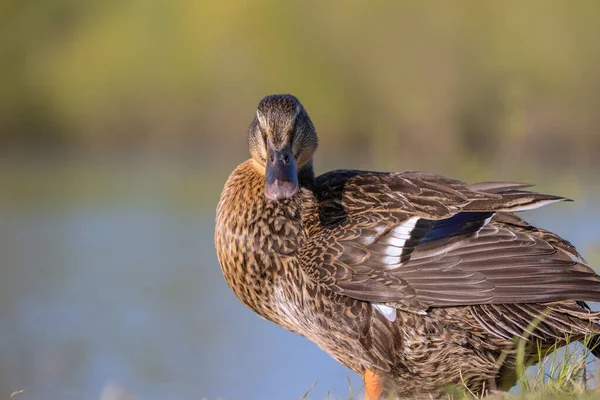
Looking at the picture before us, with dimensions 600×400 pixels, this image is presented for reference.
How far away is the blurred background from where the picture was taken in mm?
9836

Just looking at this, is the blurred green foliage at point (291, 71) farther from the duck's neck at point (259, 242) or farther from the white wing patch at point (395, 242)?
the white wing patch at point (395, 242)

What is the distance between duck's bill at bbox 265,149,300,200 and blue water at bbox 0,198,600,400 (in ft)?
10.9

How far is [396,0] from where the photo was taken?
55.1 ft

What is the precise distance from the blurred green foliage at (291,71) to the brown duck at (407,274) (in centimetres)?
664

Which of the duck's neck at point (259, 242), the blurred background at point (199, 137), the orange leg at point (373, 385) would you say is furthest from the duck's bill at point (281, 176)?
the blurred background at point (199, 137)

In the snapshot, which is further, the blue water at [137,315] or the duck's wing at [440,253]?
the blue water at [137,315]

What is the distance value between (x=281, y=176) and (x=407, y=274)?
0.74 meters

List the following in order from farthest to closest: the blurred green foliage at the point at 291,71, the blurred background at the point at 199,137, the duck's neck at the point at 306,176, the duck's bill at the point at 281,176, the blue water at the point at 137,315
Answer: the blurred green foliage at the point at 291,71
the blurred background at the point at 199,137
the blue water at the point at 137,315
the duck's neck at the point at 306,176
the duck's bill at the point at 281,176

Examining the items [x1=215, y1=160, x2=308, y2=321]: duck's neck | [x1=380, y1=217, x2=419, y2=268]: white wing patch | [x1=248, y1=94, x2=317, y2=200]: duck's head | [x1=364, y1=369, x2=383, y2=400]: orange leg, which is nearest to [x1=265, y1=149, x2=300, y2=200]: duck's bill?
[x1=248, y1=94, x2=317, y2=200]: duck's head

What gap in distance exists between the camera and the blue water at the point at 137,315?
361 inches

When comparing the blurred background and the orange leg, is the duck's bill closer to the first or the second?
the orange leg

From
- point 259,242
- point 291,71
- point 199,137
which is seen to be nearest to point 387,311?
point 259,242

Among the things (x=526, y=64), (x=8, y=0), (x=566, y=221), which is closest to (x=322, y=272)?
(x=566, y=221)

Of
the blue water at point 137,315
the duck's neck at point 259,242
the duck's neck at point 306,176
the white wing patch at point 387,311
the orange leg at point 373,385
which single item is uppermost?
the duck's neck at point 306,176
